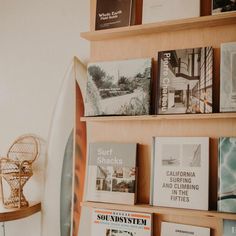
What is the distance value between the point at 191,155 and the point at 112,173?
15.3 inches

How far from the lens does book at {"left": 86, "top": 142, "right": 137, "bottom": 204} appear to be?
162 cm

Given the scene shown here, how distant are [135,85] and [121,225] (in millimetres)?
670

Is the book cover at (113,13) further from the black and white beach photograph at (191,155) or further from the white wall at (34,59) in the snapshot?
the black and white beach photograph at (191,155)

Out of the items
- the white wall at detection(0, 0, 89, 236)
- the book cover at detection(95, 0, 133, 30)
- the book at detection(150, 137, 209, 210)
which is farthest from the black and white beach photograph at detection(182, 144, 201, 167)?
the white wall at detection(0, 0, 89, 236)

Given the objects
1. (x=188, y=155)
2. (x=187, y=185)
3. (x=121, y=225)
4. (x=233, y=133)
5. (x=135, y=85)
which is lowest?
(x=121, y=225)

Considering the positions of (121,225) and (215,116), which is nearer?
(215,116)

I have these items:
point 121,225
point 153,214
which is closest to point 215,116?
point 153,214

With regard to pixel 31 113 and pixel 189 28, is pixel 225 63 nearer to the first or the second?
pixel 189 28

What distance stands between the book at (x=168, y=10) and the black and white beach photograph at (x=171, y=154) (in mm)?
587

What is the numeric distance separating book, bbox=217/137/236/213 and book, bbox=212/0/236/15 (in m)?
0.55

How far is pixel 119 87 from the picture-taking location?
168cm

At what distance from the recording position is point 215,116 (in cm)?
142

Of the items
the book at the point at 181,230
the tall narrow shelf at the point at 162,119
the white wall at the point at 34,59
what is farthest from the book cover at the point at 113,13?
the book at the point at 181,230

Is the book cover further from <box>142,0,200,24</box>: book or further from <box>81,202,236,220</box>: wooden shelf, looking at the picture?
<box>81,202,236,220</box>: wooden shelf
